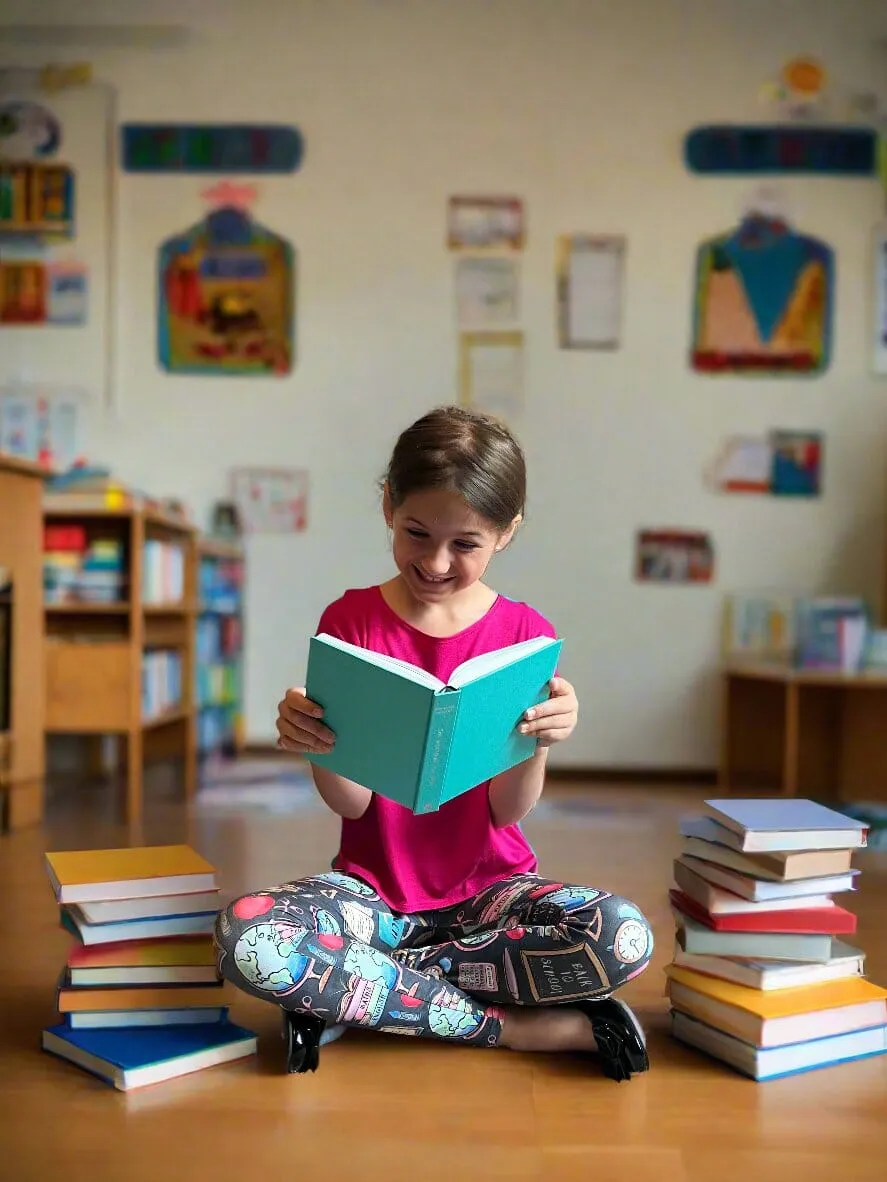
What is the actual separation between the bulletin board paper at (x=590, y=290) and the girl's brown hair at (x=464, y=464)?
2668mm

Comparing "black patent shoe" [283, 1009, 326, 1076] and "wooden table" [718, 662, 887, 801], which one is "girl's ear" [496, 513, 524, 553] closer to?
"black patent shoe" [283, 1009, 326, 1076]

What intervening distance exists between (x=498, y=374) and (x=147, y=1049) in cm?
301

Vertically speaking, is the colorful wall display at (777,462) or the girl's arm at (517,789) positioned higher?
the colorful wall display at (777,462)

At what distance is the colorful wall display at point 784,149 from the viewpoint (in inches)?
154

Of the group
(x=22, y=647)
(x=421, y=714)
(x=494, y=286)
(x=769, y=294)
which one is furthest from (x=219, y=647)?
(x=421, y=714)

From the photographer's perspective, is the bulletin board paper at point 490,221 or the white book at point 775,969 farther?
the bulletin board paper at point 490,221

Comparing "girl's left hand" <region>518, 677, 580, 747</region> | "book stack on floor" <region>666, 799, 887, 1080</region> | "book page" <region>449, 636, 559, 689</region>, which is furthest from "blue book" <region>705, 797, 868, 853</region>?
"book page" <region>449, 636, 559, 689</region>

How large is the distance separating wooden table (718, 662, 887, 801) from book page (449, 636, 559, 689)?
234cm

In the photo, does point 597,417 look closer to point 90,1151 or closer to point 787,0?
point 787,0

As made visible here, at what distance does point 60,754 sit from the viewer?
13.0 feet

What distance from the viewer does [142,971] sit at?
4.53 ft

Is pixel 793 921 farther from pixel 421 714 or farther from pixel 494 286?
pixel 494 286

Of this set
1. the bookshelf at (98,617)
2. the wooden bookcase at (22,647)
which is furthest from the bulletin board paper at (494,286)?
the wooden bookcase at (22,647)

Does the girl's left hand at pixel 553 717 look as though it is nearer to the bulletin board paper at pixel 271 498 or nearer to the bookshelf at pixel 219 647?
the bookshelf at pixel 219 647
